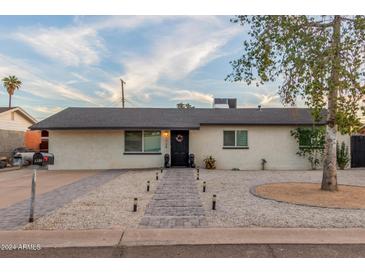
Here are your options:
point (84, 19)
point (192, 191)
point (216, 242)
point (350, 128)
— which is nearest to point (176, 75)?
point (84, 19)

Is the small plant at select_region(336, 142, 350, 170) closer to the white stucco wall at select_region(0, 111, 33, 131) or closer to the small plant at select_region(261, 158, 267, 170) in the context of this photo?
the small plant at select_region(261, 158, 267, 170)

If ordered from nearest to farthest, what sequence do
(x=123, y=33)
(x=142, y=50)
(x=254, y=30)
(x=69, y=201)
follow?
(x=69, y=201) → (x=254, y=30) → (x=123, y=33) → (x=142, y=50)

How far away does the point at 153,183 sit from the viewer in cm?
1095

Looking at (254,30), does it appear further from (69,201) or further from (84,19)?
(69,201)

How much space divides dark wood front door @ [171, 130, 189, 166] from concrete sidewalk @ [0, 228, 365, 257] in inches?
453

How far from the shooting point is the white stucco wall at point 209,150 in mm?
16594

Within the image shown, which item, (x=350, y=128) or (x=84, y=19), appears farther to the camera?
(x=84, y=19)

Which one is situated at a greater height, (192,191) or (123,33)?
(123,33)

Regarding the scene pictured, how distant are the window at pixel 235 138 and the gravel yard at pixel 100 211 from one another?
8074 mm

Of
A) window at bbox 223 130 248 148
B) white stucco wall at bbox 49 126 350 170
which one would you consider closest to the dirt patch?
white stucco wall at bbox 49 126 350 170

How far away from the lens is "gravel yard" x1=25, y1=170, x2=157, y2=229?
5.66 metres

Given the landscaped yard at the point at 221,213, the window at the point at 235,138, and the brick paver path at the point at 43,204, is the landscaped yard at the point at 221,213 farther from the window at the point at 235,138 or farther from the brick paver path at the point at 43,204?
the window at the point at 235,138

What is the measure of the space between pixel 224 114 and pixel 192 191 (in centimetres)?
999

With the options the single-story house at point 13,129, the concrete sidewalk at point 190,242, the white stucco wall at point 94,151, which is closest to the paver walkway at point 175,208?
the concrete sidewalk at point 190,242
